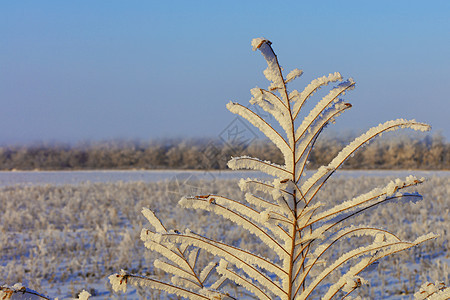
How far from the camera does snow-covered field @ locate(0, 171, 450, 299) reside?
5426 millimetres

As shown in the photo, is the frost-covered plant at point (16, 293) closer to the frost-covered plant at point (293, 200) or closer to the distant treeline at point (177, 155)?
the frost-covered plant at point (293, 200)

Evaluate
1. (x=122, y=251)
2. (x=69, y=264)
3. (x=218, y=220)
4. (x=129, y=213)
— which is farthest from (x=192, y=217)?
(x=69, y=264)

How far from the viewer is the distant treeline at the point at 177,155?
2705 centimetres

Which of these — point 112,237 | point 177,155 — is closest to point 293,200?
point 112,237

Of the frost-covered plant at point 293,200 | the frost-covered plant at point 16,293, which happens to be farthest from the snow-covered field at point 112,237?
the frost-covered plant at point 16,293

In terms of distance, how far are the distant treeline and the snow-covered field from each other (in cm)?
1390

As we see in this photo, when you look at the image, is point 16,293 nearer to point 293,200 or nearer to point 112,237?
point 293,200

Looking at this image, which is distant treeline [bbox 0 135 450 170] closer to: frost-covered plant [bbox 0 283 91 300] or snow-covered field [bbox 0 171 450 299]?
snow-covered field [bbox 0 171 450 299]

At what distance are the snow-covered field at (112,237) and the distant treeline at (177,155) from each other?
547 inches

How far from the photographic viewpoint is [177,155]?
30.5 m

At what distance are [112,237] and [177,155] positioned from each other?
2287cm

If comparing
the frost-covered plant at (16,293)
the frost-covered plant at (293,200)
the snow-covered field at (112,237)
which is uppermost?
the frost-covered plant at (293,200)

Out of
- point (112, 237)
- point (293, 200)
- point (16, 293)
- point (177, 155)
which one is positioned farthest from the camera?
point (177, 155)

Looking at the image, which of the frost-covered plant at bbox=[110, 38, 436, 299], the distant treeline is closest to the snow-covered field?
the frost-covered plant at bbox=[110, 38, 436, 299]
